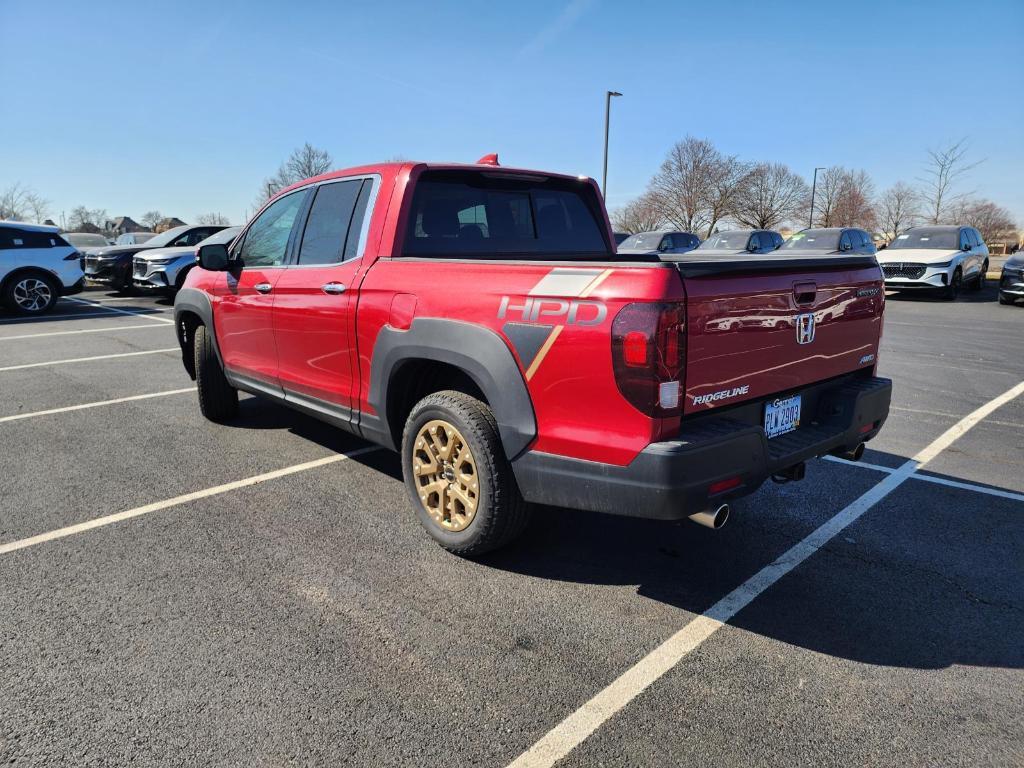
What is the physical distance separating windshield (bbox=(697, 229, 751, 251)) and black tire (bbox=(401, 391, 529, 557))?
55.0 ft

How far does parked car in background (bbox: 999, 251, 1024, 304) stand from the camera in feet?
49.6

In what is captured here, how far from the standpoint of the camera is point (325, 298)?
394 centimetres

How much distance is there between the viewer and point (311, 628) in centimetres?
277

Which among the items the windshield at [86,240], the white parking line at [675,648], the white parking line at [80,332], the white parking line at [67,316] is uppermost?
the windshield at [86,240]

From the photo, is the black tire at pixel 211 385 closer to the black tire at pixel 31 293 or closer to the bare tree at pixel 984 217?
the black tire at pixel 31 293

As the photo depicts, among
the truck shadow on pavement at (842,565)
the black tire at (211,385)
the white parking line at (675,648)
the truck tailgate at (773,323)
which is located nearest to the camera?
the white parking line at (675,648)

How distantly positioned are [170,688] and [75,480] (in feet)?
8.52

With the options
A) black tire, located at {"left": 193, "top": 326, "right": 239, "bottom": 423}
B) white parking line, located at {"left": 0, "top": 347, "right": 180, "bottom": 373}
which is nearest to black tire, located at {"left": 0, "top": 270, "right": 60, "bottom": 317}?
white parking line, located at {"left": 0, "top": 347, "right": 180, "bottom": 373}

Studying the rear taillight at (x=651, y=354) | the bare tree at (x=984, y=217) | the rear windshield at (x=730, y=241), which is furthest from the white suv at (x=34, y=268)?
the bare tree at (x=984, y=217)

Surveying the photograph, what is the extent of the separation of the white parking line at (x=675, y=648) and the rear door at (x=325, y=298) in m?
2.16

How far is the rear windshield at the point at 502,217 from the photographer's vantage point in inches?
148

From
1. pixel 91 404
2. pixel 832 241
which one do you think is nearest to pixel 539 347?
pixel 91 404

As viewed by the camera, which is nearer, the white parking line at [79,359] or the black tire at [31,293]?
the white parking line at [79,359]

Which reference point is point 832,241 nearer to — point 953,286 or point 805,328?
point 953,286
